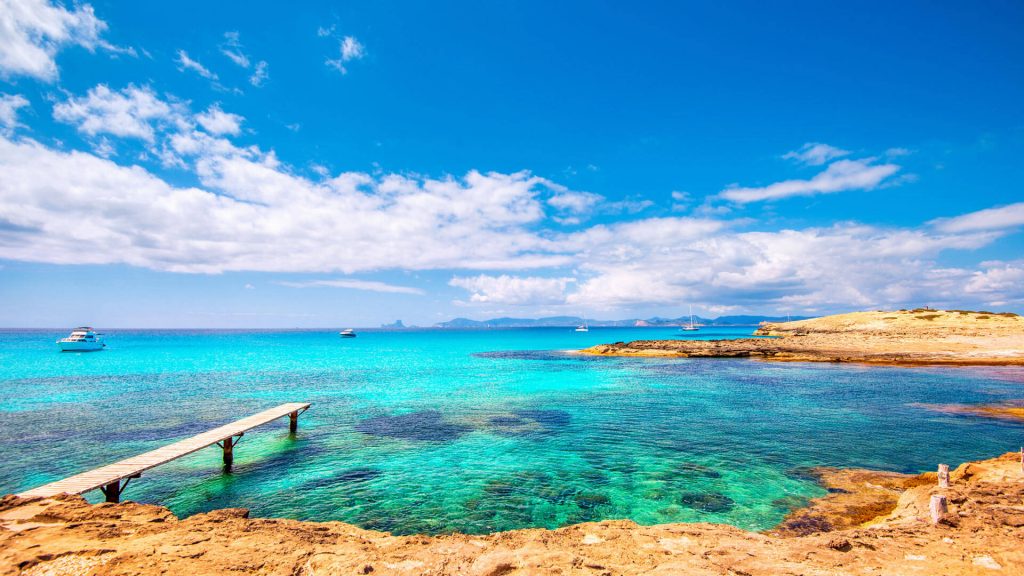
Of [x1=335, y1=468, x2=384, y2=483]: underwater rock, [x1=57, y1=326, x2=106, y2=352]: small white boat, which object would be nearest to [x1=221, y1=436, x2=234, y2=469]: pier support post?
[x1=335, y1=468, x2=384, y2=483]: underwater rock

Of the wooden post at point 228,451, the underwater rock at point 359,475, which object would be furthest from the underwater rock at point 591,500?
the wooden post at point 228,451

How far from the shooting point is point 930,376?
147ft

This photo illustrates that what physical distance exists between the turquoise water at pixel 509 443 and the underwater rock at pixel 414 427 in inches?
7.0

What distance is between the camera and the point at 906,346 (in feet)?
235

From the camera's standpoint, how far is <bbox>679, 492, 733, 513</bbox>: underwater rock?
13879mm

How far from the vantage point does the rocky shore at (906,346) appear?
58.7m

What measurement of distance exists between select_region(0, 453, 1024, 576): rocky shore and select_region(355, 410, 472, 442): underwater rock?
11894 millimetres

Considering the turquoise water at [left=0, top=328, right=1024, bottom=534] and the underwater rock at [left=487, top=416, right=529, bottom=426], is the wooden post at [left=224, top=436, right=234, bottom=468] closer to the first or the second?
the turquoise water at [left=0, top=328, right=1024, bottom=534]

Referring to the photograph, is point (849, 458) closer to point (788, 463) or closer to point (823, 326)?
point (788, 463)

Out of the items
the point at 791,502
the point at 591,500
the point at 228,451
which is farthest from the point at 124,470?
the point at 791,502

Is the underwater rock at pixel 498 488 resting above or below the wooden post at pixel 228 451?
below

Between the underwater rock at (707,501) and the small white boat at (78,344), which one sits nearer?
the underwater rock at (707,501)

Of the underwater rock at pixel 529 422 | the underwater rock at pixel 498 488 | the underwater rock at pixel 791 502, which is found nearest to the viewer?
the underwater rock at pixel 791 502

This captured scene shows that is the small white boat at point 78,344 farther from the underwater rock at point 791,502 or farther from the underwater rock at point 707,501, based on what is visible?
the underwater rock at point 791,502
